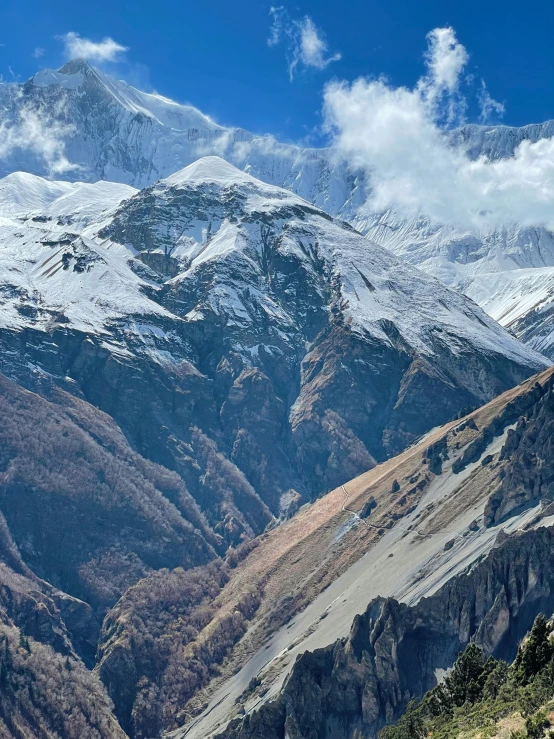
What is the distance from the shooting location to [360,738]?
199875mm

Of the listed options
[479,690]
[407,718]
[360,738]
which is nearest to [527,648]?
[479,690]

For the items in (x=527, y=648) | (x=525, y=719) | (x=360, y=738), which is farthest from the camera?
(x=360, y=738)

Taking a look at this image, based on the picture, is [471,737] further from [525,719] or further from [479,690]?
[479,690]

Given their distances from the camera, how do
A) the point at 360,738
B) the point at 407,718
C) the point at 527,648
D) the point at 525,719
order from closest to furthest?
the point at 525,719 → the point at 527,648 → the point at 407,718 → the point at 360,738

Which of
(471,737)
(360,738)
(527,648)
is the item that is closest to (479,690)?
(527,648)

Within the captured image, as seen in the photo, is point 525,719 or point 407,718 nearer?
point 525,719

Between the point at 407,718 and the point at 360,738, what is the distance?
75.7m

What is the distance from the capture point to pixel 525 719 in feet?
308

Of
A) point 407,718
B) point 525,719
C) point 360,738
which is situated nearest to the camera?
point 525,719

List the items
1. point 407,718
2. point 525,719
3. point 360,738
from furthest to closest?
1. point 360,738
2. point 407,718
3. point 525,719

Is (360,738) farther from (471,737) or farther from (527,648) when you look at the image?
(471,737)

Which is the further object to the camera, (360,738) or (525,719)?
(360,738)

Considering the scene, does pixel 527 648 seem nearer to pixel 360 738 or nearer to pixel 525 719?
pixel 525 719

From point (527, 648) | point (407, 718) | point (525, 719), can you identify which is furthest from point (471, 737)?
point (407, 718)
